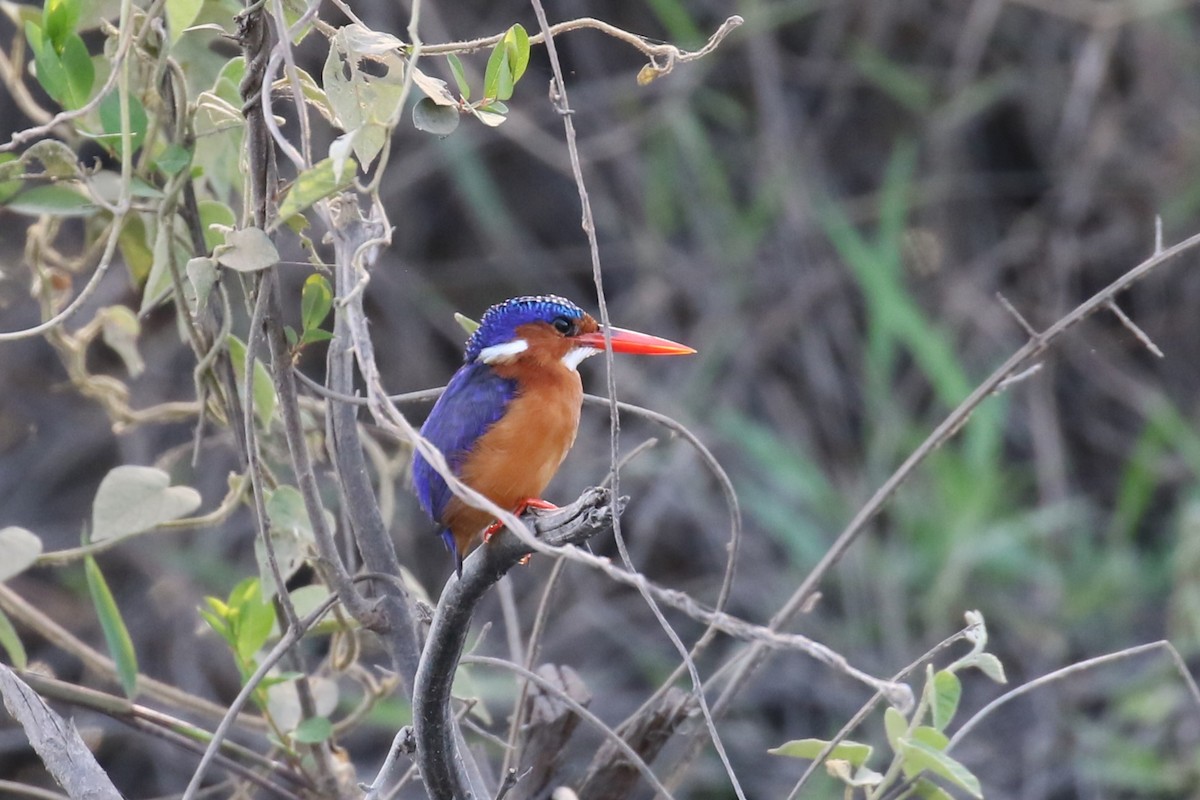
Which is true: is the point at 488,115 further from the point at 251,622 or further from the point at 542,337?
the point at 251,622

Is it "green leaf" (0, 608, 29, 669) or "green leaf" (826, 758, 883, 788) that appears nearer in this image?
"green leaf" (826, 758, 883, 788)

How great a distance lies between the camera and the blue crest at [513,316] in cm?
186

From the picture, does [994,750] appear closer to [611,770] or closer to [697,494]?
[697,494]

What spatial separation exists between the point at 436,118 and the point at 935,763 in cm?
74

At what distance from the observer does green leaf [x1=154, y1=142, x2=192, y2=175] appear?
1.53 m

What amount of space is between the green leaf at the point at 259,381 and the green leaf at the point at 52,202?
0.74 feet

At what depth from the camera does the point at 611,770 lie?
5.43ft

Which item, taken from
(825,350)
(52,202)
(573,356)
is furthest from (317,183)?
(825,350)

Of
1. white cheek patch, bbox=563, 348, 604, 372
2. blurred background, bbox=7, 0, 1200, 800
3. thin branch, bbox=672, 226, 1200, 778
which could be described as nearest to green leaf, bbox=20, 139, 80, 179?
white cheek patch, bbox=563, 348, 604, 372

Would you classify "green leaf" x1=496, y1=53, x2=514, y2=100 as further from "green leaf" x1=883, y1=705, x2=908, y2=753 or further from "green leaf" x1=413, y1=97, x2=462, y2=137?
"green leaf" x1=883, y1=705, x2=908, y2=753

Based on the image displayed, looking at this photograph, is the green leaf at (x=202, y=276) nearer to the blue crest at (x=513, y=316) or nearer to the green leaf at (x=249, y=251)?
the green leaf at (x=249, y=251)

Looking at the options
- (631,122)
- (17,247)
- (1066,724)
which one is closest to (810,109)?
(631,122)

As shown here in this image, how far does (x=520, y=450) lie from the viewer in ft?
5.44

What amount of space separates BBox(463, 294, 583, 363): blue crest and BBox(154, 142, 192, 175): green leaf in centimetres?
44
